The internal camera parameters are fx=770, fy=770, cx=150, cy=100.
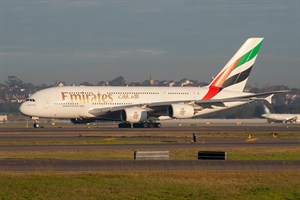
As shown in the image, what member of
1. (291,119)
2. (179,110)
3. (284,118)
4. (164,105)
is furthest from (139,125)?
(291,119)

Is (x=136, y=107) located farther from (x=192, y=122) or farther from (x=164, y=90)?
(x=192, y=122)

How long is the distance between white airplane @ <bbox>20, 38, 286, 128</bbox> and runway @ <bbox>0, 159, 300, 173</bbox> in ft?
169

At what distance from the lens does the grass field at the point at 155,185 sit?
87.9 ft

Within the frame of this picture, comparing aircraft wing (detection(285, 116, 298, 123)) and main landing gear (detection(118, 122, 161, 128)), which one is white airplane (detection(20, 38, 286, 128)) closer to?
main landing gear (detection(118, 122, 161, 128))

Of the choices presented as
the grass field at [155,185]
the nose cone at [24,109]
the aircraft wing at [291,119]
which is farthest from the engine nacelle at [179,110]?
the grass field at [155,185]

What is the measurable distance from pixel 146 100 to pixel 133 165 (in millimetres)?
58869

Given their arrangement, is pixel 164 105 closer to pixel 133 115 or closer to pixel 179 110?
pixel 179 110

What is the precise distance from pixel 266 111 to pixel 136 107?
65.8 m

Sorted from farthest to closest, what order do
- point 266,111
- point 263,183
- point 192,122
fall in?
1. point 266,111
2. point 192,122
3. point 263,183

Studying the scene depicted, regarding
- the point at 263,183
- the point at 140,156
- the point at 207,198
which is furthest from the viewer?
the point at 140,156

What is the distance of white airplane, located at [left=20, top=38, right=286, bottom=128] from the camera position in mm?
92125

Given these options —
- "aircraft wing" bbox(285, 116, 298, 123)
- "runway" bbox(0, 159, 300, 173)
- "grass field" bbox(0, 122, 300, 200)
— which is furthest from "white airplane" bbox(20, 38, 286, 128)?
"grass field" bbox(0, 122, 300, 200)

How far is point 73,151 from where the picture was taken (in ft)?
159

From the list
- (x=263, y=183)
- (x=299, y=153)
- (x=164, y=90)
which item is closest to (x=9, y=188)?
(x=263, y=183)
